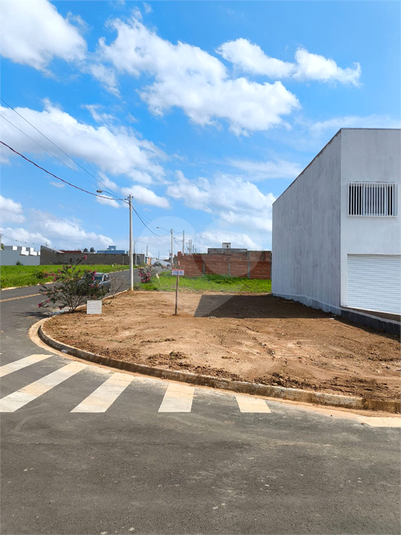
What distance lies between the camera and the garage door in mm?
18406

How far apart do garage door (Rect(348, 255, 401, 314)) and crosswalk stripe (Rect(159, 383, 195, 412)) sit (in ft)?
39.9

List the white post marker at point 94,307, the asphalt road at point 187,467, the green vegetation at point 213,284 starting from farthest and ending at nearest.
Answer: the green vegetation at point 213,284 → the white post marker at point 94,307 → the asphalt road at point 187,467

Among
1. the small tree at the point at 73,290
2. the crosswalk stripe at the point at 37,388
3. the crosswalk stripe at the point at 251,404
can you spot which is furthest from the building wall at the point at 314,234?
the crosswalk stripe at the point at 37,388

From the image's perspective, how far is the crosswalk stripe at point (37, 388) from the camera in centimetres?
711

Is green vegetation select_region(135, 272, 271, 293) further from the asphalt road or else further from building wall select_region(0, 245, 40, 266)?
building wall select_region(0, 245, 40, 266)

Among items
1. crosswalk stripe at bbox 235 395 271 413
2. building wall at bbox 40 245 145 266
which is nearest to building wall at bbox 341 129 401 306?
crosswalk stripe at bbox 235 395 271 413

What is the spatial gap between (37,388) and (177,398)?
272 cm

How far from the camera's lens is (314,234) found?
23.2 meters

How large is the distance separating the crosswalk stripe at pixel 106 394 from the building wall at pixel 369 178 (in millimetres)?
12234

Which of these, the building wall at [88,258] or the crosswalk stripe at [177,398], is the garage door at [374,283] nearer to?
the crosswalk stripe at [177,398]

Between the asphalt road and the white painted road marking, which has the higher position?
the asphalt road

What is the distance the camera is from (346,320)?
Answer: 1752 centimetres

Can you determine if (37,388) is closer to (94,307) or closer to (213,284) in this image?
(94,307)

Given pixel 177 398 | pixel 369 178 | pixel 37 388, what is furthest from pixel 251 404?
pixel 369 178
